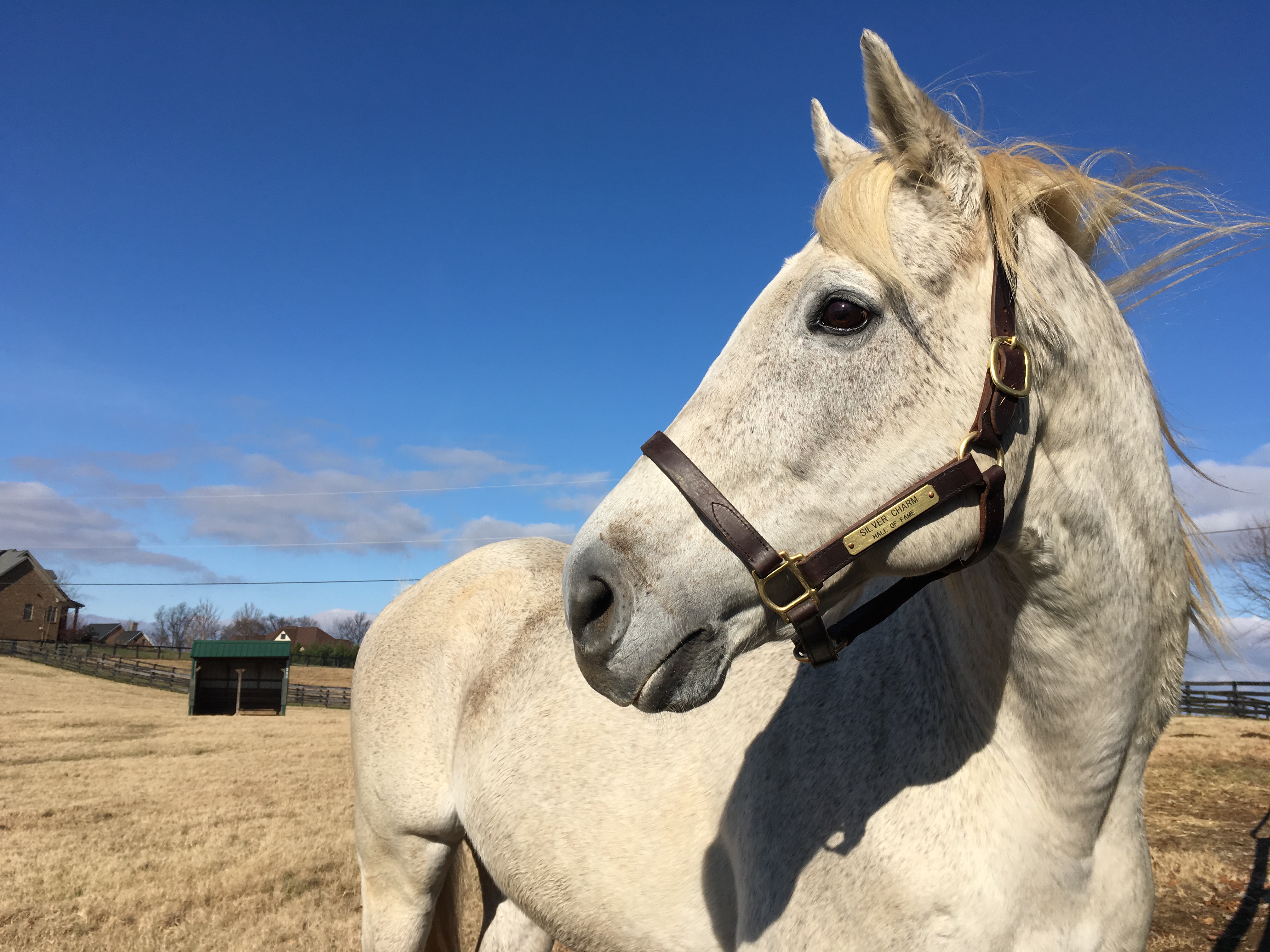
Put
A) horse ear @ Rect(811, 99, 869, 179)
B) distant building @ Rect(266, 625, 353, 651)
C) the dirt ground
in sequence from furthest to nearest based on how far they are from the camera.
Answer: distant building @ Rect(266, 625, 353, 651)
the dirt ground
horse ear @ Rect(811, 99, 869, 179)

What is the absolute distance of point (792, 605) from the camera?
4.86 ft

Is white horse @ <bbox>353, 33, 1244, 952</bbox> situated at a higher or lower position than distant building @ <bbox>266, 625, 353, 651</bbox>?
higher

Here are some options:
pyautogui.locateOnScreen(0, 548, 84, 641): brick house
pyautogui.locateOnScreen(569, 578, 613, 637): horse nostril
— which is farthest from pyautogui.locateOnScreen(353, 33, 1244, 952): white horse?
pyautogui.locateOnScreen(0, 548, 84, 641): brick house

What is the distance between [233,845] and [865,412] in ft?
31.4

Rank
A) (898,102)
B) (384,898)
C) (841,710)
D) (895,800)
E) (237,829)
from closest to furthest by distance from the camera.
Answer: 1. (898,102)
2. (895,800)
3. (841,710)
4. (384,898)
5. (237,829)

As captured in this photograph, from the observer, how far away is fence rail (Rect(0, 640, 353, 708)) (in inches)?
1384

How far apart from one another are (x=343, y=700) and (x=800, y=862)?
37391 mm

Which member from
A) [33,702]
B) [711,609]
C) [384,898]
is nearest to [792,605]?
[711,609]

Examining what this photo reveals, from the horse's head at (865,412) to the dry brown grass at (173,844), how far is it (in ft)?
17.8

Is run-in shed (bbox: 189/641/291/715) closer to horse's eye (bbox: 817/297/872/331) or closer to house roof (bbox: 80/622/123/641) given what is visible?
horse's eye (bbox: 817/297/872/331)

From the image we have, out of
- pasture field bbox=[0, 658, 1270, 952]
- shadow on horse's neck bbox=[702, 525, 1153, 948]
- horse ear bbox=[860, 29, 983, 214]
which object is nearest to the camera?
horse ear bbox=[860, 29, 983, 214]

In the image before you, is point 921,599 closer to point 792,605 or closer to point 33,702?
point 792,605

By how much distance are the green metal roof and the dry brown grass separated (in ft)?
30.5

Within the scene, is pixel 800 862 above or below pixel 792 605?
below
